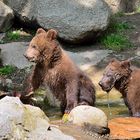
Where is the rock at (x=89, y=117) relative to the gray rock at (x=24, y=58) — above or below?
above

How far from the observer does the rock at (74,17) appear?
53.4 feet

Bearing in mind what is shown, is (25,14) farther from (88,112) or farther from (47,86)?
(88,112)

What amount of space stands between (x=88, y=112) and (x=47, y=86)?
93.2 inches

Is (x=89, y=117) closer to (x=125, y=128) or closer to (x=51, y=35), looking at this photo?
(x=125, y=128)

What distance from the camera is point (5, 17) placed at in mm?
17281

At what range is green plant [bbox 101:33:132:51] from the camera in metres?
16.2

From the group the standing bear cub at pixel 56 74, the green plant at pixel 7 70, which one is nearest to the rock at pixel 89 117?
the standing bear cub at pixel 56 74

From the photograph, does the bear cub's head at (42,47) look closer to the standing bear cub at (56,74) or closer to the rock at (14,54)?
the standing bear cub at (56,74)

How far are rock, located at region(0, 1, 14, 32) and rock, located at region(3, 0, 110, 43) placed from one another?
0.86 meters

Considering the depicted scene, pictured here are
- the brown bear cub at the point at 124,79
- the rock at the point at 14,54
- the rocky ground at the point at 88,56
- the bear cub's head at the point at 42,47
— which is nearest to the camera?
the bear cub's head at the point at 42,47

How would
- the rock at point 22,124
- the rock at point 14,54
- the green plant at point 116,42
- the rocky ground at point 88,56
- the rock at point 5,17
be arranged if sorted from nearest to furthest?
1. the rock at point 22,124
2. the rocky ground at point 88,56
3. the rock at point 14,54
4. the green plant at point 116,42
5. the rock at point 5,17

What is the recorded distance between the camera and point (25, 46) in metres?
16.3

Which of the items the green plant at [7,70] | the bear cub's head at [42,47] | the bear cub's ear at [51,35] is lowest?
the green plant at [7,70]

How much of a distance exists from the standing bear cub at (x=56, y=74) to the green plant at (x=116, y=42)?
5696 millimetres
